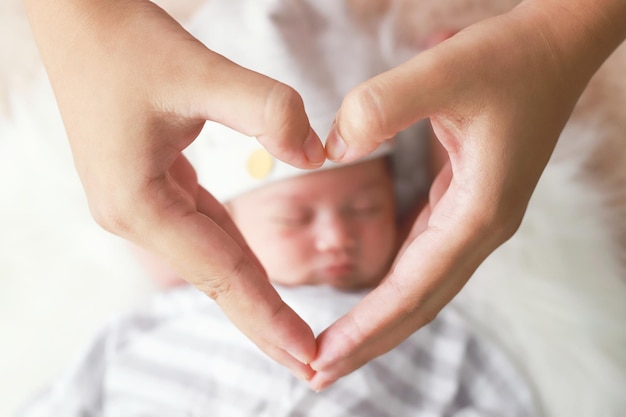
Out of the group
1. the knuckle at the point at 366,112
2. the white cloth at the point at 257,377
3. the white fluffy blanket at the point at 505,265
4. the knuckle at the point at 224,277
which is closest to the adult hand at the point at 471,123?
the knuckle at the point at 366,112

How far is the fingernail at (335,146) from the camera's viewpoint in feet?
1.61

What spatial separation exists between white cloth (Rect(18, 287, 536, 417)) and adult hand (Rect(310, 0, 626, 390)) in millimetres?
273

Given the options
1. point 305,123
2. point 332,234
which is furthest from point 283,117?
point 332,234

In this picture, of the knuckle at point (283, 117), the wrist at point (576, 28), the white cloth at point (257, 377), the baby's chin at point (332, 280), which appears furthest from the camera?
the baby's chin at point (332, 280)

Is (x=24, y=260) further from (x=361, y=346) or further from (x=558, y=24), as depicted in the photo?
(x=558, y=24)

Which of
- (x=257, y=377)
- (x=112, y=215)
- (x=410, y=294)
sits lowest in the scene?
(x=257, y=377)

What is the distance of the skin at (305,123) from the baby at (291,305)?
30cm

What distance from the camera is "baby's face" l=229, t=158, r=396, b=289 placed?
96cm

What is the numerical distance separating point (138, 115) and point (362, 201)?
0.53 meters

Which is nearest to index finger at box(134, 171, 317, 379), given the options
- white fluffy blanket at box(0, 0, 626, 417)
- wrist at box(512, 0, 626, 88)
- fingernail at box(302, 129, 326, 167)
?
fingernail at box(302, 129, 326, 167)

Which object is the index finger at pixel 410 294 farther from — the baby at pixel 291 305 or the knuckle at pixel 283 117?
the baby at pixel 291 305

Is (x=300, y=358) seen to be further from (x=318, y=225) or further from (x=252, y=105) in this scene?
(x=318, y=225)

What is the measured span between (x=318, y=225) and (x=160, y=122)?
0.48m

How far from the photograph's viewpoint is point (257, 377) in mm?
893
